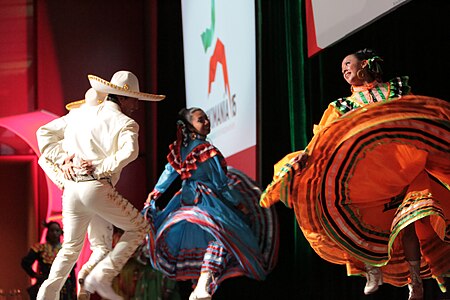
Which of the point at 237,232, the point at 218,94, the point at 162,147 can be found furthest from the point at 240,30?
the point at 162,147

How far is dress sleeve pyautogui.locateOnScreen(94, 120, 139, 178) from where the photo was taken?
447 centimetres

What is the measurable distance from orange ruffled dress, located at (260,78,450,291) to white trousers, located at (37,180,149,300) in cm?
100

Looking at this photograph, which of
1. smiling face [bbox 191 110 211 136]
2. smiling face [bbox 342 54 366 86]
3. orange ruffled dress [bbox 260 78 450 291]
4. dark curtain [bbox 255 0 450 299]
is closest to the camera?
orange ruffled dress [bbox 260 78 450 291]

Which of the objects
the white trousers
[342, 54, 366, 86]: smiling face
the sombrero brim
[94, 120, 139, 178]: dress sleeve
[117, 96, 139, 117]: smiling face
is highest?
[342, 54, 366, 86]: smiling face

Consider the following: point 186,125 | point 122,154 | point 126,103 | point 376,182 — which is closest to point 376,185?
point 376,182

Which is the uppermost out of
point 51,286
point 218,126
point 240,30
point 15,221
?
point 240,30

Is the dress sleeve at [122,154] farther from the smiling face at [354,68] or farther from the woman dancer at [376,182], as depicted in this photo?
the smiling face at [354,68]

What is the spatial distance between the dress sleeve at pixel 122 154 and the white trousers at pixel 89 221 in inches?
3.1

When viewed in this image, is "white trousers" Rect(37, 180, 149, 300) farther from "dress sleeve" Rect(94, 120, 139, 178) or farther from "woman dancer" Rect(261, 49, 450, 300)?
"woman dancer" Rect(261, 49, 450, 300)

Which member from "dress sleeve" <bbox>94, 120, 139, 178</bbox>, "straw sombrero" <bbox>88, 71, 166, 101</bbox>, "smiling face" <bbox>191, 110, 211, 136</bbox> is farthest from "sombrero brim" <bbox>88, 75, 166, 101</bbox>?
"smiling face" <bbox>191, 110, 211, 136</bbox>

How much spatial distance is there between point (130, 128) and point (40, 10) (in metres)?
4.35

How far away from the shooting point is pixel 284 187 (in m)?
4.05

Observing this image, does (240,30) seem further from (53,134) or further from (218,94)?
(53,134)

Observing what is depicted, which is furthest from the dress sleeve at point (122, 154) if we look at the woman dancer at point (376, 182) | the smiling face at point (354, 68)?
the smiling face at point (354, 68)
